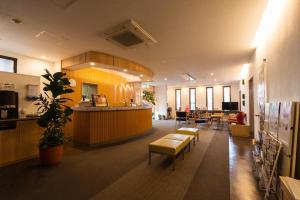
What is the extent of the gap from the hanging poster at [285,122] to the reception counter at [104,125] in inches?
167

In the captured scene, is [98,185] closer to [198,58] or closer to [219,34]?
[219,34]

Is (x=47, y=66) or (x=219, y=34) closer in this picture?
(x=219, y=34)

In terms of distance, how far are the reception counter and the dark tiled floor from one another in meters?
3.41

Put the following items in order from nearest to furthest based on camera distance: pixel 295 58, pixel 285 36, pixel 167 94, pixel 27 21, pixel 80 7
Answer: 1. pixel 295 58
2. pixel 285 36
3. pixel 80 7
4. pixel 27 21
5. pixel 167 94

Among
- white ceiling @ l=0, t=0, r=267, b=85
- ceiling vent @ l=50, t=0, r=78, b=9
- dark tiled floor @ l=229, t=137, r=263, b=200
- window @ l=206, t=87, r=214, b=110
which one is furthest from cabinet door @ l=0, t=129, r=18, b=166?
window @ l=206, t=87, r=214, b=110

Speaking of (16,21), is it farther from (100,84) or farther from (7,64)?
(100,84)

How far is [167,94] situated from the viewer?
14.3 meters

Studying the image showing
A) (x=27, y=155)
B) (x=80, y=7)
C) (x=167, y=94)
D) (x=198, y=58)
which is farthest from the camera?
(x=167, y=94)

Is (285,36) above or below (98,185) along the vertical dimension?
above

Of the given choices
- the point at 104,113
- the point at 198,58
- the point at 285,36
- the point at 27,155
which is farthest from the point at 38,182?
the point at 198,58

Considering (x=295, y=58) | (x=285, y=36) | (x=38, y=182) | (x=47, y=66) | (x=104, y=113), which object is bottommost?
(x=38, y=182)

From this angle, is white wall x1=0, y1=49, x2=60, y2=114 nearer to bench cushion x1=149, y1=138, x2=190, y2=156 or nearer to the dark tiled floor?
bench cushion x1=149, y1=138, x2=190, y2=156

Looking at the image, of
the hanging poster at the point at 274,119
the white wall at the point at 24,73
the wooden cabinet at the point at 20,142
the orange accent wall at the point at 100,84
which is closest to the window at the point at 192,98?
the orange accent wall at the point at 100,84

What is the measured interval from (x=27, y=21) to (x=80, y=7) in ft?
4.48
